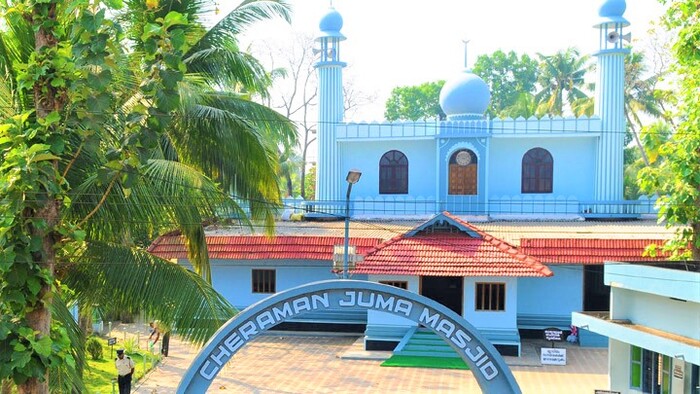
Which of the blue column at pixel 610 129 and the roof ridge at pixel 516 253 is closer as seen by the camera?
the roof ridge at pixel 516 253

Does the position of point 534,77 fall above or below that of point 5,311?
above

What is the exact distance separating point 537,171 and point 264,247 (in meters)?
9.96

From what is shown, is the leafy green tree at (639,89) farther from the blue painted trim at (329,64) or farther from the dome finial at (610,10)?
the blue painted trim at (329,64)

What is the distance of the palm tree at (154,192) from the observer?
379 inches

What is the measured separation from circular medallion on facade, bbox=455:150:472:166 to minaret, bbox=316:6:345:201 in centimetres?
440

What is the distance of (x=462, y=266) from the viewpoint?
67.7 feet

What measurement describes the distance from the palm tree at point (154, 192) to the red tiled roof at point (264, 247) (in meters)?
9.00

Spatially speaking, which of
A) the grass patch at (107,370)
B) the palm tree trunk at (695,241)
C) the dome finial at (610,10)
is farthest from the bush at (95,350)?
the dome finial at (610,10)

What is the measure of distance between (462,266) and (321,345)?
484 centimetres

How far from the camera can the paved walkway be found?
17484mm

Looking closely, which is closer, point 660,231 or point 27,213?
point 27,213

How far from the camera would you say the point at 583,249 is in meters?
21.2

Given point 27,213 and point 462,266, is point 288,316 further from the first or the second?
point 462,266

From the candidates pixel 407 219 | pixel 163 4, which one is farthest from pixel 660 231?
pixel 163 4
